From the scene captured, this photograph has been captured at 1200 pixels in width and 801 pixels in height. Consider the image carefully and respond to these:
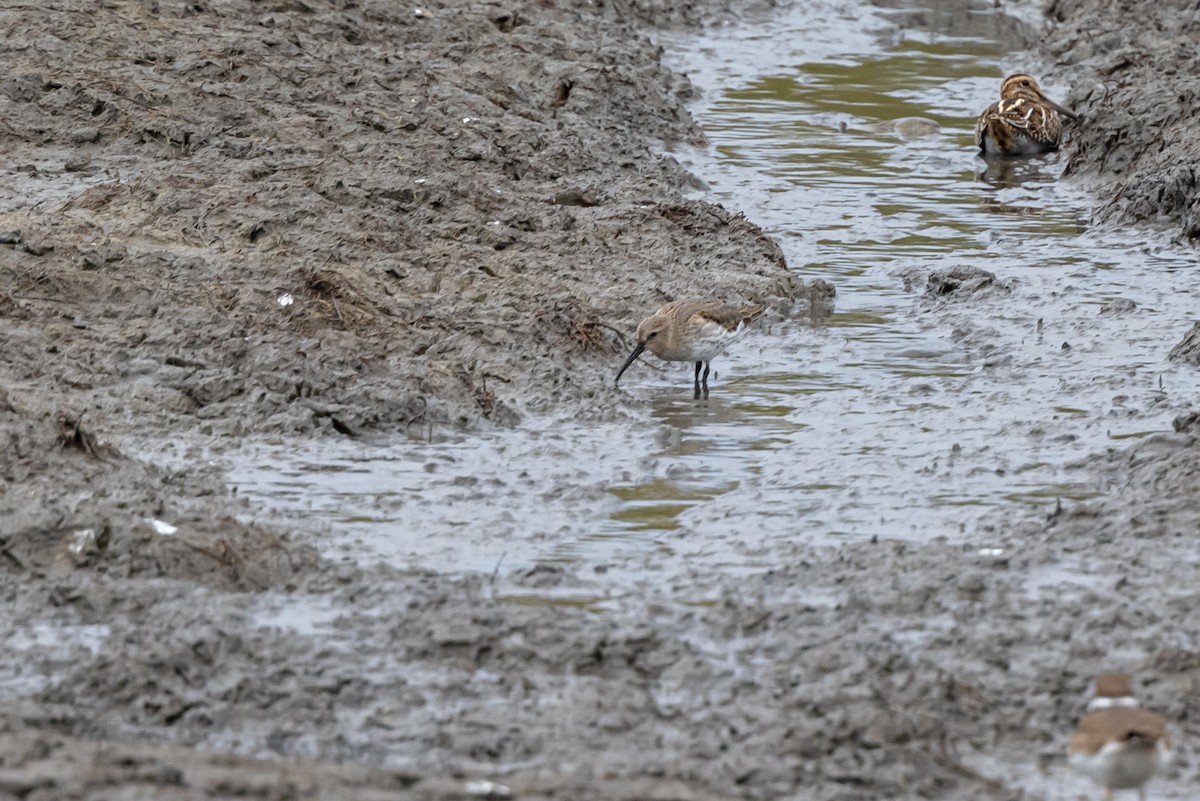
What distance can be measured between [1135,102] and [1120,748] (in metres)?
11.3

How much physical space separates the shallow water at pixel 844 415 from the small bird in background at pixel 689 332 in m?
0.27

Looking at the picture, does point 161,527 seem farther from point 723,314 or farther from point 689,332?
point 723,314

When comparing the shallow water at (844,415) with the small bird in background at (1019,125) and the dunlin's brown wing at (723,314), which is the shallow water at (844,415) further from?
the dunlin's brown wing at (723,314)

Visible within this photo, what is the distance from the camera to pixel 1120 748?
483 cm

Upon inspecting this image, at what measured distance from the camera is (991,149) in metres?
15.7

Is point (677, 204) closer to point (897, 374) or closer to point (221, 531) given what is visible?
point (897, 374)

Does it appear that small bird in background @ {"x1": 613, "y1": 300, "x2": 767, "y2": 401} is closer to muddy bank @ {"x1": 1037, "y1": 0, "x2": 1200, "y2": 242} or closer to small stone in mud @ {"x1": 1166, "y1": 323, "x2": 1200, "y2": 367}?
small stone in mud @ {"x1": 1166, "y1": 323, "x2": 1200, "y2": 367}

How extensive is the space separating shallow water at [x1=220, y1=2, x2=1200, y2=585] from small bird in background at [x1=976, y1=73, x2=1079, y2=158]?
0.24 metres

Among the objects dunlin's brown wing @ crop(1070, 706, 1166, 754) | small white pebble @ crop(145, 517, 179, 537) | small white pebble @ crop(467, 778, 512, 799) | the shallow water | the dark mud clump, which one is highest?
dunlin's brown wing @ crop(1070, 706, 1166, 754)

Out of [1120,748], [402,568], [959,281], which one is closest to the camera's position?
[1120,748]

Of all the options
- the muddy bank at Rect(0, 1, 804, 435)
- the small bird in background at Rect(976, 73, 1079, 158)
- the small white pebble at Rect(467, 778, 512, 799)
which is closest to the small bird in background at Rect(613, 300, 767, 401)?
the muddy bank at Rect(0, 1, 804, 435)

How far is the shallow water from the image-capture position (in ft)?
25.5

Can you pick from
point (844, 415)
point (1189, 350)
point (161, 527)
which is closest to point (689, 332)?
point (844, 415)

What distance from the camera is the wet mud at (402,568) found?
567cm
